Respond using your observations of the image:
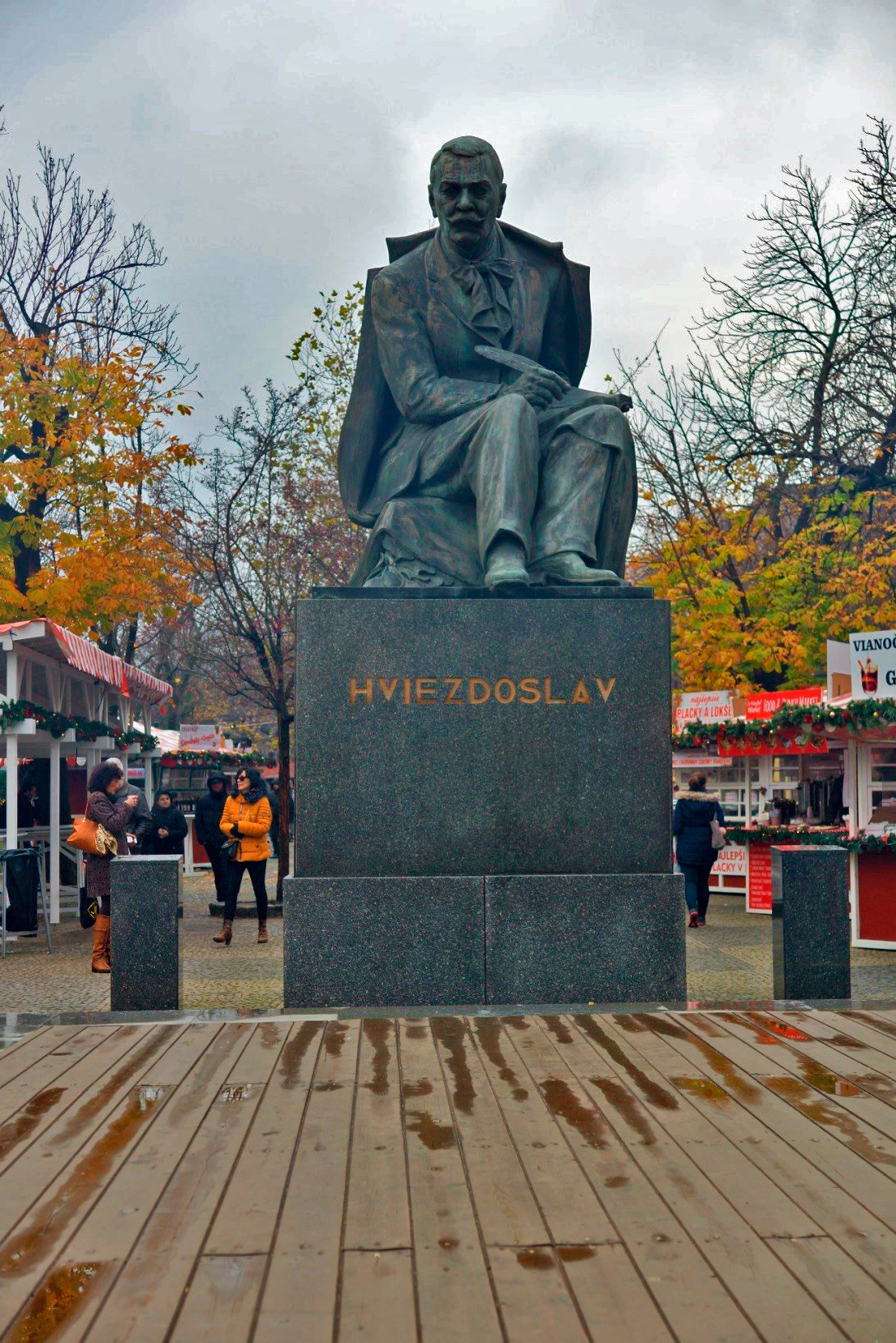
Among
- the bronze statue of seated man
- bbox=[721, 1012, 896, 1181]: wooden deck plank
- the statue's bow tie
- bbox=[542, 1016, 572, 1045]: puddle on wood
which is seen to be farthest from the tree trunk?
bbox=[721, 1012, 896, 1181]: wooden deck plank

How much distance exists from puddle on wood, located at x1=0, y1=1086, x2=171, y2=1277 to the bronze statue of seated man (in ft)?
10.9

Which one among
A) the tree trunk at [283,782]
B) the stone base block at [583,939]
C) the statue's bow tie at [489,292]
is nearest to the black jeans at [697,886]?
the tree trunk at [283,782]

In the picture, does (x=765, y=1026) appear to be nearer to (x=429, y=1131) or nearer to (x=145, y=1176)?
(x=429, y=1131)

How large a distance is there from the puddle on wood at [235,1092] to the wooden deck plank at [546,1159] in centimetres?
83

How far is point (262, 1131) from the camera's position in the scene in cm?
441

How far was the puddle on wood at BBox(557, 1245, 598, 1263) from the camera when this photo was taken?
332 cm

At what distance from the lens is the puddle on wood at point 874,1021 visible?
602 cm

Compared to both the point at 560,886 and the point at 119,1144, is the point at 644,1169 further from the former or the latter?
the point at 560,886

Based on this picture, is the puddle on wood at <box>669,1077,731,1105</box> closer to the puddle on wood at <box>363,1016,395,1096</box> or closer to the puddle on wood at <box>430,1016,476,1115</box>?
the puddle on wood at <box>430,1016,476,1115</box>

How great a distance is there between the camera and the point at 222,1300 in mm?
3105

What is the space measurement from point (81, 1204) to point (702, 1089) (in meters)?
2.16

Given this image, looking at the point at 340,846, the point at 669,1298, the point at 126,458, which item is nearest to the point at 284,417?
the point at 126,458

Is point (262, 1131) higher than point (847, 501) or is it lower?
lower

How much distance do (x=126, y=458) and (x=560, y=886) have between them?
16.7 metres
